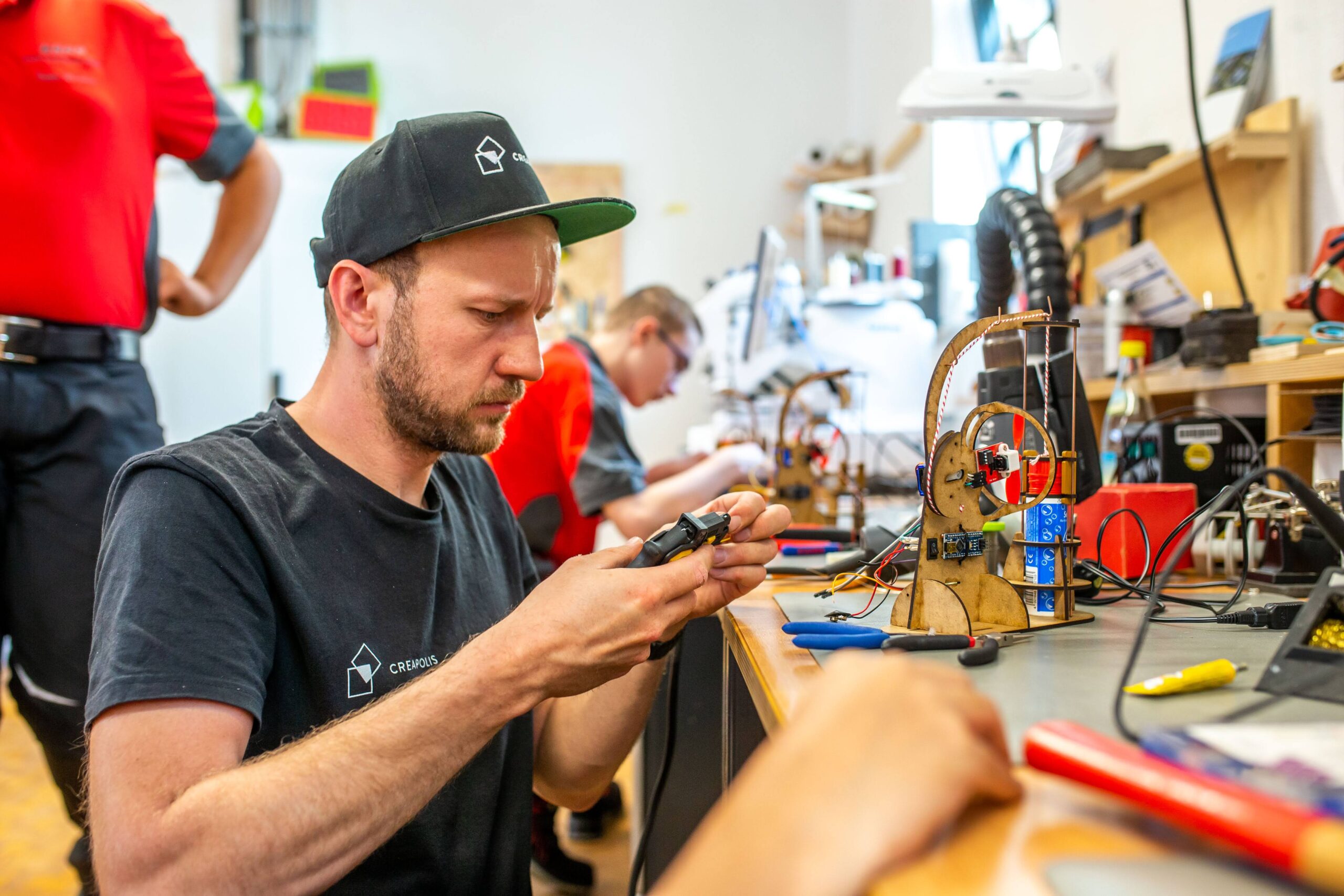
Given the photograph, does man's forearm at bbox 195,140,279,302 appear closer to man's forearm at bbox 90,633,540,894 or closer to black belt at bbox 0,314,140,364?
black belt at bbox 0,314,140,364

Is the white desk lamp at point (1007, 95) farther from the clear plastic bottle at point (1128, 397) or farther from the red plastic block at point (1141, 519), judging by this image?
the red plastic block at point (1141, 519)

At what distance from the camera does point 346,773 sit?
691mm

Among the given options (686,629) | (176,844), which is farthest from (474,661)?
(686,629)

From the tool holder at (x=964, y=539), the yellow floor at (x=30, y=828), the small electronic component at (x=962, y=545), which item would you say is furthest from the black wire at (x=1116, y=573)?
the yellow floor at (x=30, y=828)

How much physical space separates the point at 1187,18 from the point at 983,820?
6.15 feet

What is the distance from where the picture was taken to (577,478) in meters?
2.06

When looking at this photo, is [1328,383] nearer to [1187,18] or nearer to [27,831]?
[1187,18]

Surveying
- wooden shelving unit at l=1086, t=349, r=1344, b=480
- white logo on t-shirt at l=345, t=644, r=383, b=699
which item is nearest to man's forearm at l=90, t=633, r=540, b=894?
white logo on t-shirt at l=345, t=644, r=383, b=699

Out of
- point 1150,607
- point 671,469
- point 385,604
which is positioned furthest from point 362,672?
point 671,469

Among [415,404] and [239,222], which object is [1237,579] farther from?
[239,222]

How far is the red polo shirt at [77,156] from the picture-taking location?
134 cm

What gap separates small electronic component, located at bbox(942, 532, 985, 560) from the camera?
32.5 inches

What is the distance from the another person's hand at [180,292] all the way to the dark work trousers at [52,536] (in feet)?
1.02

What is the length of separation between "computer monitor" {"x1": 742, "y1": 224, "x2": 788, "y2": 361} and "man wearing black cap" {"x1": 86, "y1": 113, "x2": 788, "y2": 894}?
4.81 feet
